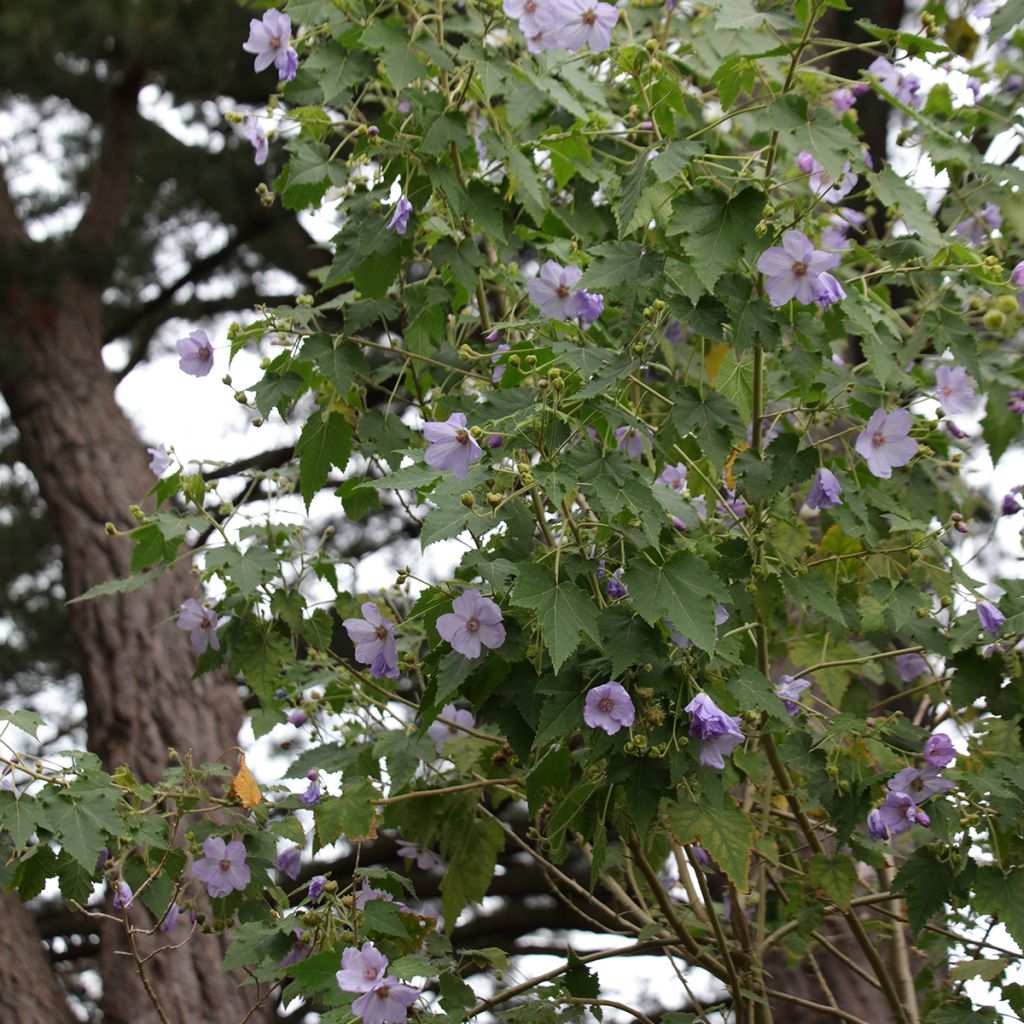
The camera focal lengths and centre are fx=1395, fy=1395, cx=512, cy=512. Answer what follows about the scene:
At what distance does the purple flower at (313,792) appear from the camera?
225cm

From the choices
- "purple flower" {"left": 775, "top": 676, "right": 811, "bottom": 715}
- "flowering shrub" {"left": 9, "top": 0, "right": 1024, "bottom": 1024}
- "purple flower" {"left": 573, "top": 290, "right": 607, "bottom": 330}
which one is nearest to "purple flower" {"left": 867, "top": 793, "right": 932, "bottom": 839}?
"flowering shrub" {"left": 9, "top": 0, "right": 1024, "bottom": 1024}

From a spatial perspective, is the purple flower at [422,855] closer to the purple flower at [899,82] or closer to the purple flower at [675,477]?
the purple flower at [675,477]

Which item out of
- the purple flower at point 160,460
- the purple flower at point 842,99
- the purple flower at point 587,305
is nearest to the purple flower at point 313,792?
the purple flower at point 160,460

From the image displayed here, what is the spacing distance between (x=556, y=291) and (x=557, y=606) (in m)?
0.58

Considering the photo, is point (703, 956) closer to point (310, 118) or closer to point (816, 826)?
point (816, 826)

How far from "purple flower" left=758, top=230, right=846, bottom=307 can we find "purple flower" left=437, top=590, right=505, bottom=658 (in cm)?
57

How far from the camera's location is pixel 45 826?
196 cm

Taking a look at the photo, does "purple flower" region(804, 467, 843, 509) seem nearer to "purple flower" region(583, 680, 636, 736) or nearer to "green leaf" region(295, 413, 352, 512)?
"purple flower" region(583, 680, 636, 736)

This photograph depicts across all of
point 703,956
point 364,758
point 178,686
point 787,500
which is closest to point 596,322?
point 787,500

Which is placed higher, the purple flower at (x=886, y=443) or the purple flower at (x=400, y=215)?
the purple flower at (x=400, y=215)

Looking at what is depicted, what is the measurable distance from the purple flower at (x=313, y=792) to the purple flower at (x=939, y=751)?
3.13ft

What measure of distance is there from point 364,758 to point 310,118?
1.03 metres

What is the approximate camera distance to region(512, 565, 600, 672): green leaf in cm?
159

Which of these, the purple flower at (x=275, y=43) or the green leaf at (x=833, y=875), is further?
the purple flower at (x=275, y=43)
